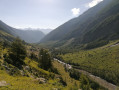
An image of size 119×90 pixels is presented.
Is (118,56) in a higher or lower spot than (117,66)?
higher

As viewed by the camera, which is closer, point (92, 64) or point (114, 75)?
point (114, 75)

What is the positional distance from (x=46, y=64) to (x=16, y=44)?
3438cm

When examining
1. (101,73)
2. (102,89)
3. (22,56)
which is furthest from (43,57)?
(101,73)

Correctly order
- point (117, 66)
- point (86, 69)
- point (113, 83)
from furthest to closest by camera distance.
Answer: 1. point (86, 69)
2. point (117, 66)
3. point (113, 83)

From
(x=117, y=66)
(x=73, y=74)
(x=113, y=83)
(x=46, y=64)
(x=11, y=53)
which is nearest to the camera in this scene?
(x=11, y=53)

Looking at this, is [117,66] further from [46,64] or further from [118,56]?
[46,64]

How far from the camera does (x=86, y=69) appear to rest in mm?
145375

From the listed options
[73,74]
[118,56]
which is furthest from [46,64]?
[118,56]

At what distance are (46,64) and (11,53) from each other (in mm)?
34424

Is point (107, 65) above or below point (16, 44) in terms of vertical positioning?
below

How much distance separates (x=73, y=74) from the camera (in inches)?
4154

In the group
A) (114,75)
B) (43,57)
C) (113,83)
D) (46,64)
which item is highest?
(43,57)

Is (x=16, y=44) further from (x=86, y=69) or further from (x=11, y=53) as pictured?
(x=86, y=69)


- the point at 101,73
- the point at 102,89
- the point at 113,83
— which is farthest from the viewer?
the point at 101,73
